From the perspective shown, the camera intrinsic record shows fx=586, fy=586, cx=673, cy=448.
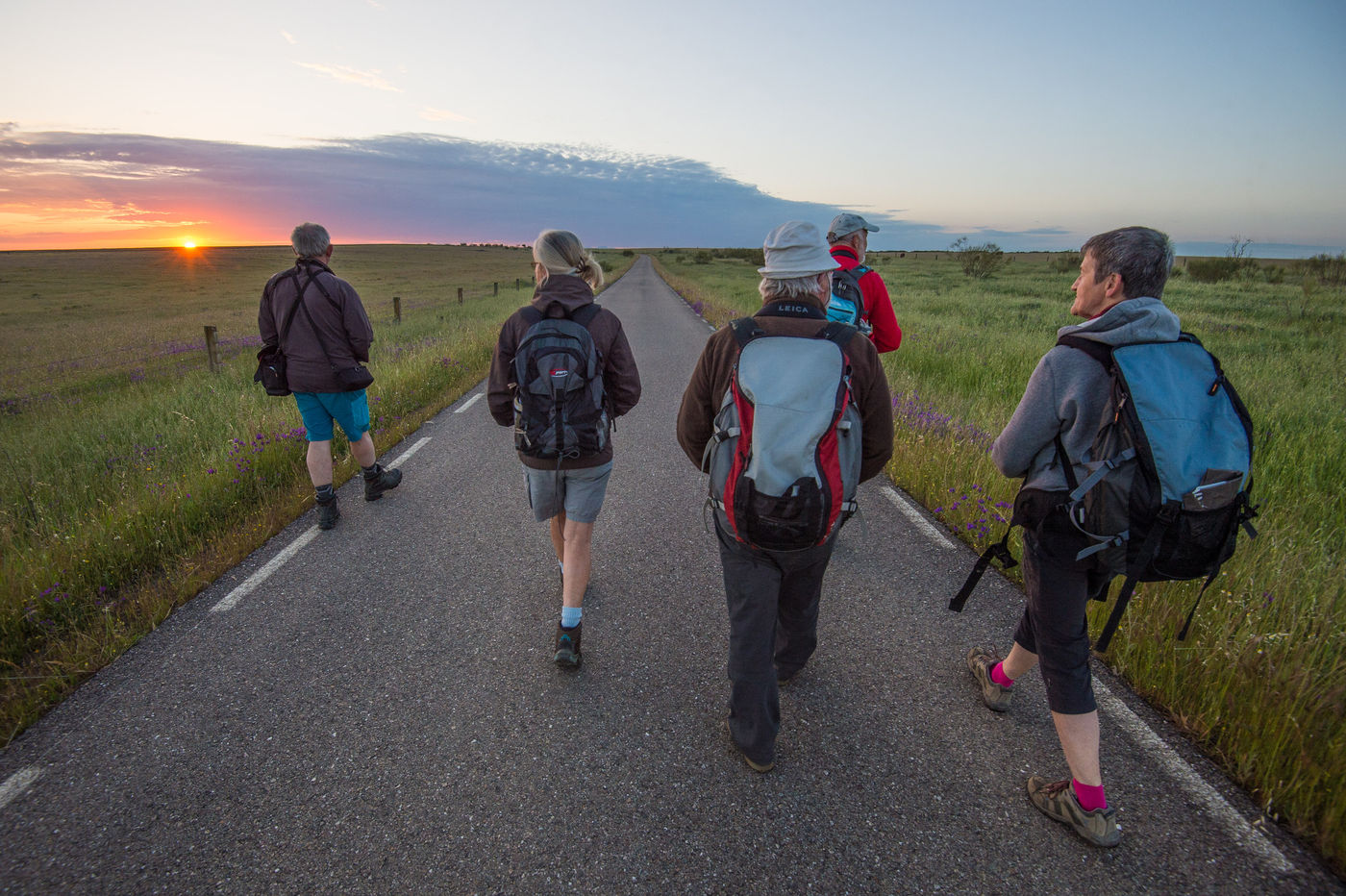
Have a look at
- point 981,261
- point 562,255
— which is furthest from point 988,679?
point 981,261

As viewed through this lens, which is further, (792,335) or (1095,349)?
(792,335)

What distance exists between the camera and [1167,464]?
1.76 meters

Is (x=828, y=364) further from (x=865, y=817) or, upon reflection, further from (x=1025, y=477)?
(x=865, y=817)

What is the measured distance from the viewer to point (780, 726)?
2689mm

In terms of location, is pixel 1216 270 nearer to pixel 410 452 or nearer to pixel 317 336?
pixel 410 452

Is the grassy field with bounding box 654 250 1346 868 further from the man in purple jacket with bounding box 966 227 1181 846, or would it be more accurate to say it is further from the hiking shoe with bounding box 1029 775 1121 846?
the man in purple jacket with bounding box 966 227 1181 846

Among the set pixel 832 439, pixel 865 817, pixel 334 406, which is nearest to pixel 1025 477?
pixel 832 439

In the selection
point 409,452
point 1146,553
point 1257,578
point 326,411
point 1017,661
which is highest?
point 1146,553

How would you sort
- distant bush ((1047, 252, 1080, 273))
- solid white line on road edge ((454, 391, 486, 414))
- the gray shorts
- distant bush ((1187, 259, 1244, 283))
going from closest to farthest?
the gray shorts < solid white line on road edge ((454, 391, 486, 414)) < distant bush ((1187, 259, 1244, 283)) < distant bush ((1047, 252, 1080, 273))

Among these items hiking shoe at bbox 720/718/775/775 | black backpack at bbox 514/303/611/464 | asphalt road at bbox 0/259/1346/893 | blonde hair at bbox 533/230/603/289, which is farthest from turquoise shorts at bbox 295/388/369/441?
hiking shoe at bbox 720/718/775/775

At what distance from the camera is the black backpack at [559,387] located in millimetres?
2613

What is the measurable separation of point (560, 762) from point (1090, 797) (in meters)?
2.01

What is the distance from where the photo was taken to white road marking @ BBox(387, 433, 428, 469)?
5.93 metres

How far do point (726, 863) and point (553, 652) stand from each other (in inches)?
56.6
